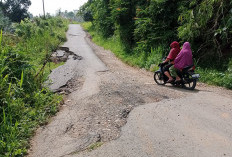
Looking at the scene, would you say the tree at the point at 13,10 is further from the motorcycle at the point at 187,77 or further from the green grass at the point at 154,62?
the motorcycle at the point at 187,77

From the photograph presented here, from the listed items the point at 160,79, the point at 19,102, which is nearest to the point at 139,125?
the point at 19,102

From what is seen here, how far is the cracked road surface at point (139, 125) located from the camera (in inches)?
123

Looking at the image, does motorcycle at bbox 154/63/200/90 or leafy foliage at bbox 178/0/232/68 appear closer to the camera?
motorcycle at bbox 154/63/200/90

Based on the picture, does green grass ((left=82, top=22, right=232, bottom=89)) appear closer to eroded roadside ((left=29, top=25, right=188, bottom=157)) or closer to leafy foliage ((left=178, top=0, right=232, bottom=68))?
leafy foliage ((left=178, top=0, right=232, bottom=68))

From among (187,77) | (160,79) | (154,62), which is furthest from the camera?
(154,62)

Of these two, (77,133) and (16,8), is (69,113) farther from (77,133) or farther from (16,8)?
(16,8)

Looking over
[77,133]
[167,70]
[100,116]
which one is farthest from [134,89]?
[77,133]

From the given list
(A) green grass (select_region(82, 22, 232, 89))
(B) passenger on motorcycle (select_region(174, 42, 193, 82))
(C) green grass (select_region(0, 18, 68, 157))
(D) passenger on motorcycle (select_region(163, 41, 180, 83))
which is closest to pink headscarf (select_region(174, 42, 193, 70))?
(B) passenger on motorcycle (select_region(174, 42, 193, 82))

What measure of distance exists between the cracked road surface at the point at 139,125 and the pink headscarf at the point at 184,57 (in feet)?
2.77

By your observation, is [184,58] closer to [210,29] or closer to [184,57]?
[184,57]

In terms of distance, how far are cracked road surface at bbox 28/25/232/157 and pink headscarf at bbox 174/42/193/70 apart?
84 centimetres

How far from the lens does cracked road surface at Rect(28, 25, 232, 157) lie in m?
3.14

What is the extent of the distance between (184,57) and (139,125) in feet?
10.4

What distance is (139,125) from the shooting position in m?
3.88
